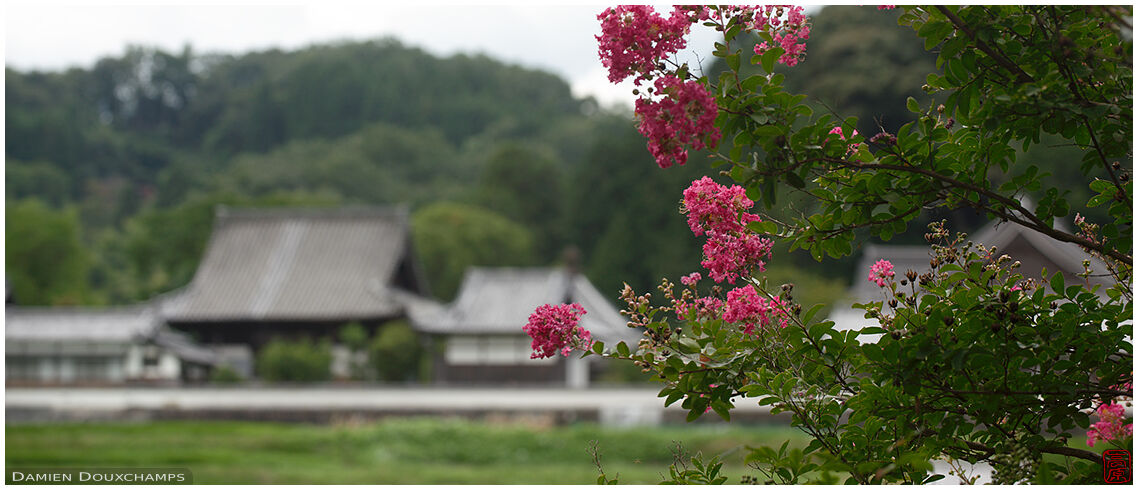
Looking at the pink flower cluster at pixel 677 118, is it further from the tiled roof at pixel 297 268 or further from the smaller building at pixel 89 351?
the tiled roof at pixel 297 268

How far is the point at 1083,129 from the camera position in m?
2.04

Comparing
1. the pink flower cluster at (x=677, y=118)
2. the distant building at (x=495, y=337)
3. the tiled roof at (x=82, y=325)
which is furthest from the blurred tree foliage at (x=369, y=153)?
the pink flower cluster at (x=677, y=118)

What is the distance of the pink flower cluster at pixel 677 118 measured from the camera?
1855 millimetres

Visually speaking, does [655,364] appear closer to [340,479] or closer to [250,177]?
[340,479]

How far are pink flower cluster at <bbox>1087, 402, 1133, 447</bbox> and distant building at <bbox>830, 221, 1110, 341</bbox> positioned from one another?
0.29 meters

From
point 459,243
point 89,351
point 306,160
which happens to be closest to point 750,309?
point 89,351

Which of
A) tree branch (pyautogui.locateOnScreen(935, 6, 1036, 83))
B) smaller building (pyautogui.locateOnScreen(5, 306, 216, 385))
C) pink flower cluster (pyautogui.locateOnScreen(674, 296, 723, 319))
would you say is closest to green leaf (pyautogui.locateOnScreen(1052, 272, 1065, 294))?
tree branch (pyautogui.locateOnScreen(935, 6, 1036, 83))

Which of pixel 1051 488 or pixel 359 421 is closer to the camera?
pixel 1051 488

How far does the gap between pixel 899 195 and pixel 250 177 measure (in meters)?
39.7

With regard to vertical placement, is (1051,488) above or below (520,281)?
below

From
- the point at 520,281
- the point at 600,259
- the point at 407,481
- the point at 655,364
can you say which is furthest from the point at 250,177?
the point at 655,364

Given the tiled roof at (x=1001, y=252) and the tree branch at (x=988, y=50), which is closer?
the tree branch at (x=988, y=50)

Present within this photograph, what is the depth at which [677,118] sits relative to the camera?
187 cm

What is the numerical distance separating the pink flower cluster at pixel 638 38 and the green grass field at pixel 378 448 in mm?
9575
